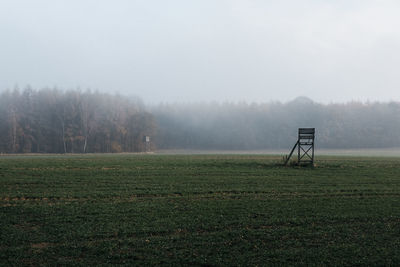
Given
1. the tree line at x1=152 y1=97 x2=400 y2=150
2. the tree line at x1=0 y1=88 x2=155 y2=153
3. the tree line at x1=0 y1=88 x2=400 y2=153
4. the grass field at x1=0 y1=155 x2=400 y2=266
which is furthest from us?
the tree line at x1=152 y1=97 x2=400 y2=150

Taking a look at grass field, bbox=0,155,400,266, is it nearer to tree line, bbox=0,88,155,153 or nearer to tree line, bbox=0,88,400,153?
tree line, bbox=0,88,155,153

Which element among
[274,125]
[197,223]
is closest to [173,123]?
[274,125]

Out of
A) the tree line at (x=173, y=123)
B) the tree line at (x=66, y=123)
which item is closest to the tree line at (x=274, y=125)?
the tree line at (x=173, y=123)

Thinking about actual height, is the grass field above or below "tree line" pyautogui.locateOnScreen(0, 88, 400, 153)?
below

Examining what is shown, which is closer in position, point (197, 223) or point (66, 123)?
point (197, 223)

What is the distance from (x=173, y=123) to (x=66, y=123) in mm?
50561

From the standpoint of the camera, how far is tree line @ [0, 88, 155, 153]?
8694 cm

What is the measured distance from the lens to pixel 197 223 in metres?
11.9

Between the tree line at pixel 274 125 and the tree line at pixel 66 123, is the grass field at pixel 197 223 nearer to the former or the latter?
the tree line at pixel 66 123

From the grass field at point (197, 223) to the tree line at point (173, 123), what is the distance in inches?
2848

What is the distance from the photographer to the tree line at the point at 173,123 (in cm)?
8956

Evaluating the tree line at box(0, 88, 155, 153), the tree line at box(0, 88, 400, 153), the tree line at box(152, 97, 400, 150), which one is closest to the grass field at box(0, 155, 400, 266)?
the tree line at box(0, 88, 155, 153)

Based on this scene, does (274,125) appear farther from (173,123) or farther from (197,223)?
(197,223)

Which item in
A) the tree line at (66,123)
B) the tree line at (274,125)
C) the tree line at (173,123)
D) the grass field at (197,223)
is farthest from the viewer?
the tree line at (274,125)
